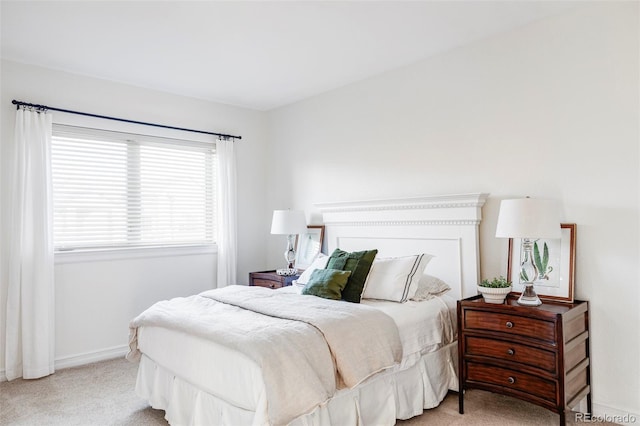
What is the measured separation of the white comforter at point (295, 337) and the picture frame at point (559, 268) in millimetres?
1090

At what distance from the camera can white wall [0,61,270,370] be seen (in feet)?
12.2

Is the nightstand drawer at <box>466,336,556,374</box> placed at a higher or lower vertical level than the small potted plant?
lower

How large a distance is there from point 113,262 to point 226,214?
1.23 m

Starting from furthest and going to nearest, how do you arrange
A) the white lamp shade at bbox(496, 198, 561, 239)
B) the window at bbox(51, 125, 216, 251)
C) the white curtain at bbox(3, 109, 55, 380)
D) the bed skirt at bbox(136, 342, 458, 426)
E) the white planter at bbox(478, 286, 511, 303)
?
1. the window at bbox(51, 125, 216, 251)
2. the white curtain at bbox(3, 109, 55, 380)
3. the white planter at bbox(478, 286, 511, 303)
4. the white lamp shade at bbox(496, 198, 561, 239)
5. the bed skirt at bbox(136, 342, 458, 426)

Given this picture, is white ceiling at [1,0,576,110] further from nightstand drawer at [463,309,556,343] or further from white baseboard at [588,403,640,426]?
white baseboard at [588,403,640,426]

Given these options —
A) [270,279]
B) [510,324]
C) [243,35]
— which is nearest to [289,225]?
[270,279]

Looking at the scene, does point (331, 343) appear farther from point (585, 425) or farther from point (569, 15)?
point (569, 15)

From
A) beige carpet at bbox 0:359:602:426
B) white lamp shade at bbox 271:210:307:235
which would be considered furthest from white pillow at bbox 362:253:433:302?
white lamp shade at bbox 271:210:307:235

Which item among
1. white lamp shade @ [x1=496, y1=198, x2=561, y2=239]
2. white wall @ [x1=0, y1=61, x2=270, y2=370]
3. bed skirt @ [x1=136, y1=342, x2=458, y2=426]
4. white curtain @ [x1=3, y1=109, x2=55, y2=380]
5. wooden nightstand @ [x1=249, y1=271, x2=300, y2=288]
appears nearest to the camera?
bed skirt @ [x1=136, y1=342, x2=458, y2=426]

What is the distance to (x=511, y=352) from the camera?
2592 millimetres

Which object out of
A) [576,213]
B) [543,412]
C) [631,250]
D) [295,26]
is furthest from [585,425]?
[295,26]

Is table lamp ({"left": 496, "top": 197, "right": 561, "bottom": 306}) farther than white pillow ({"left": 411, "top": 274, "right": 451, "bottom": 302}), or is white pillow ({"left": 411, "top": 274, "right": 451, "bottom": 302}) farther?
white pillow ({"left": 411, "top": 274, "right": 451, "bottom": 302})

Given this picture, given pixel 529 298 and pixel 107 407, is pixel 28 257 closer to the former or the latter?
pixel 107 407

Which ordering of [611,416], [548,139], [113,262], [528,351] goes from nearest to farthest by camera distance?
[528,351], [611,416], [548,139], [113,262]
